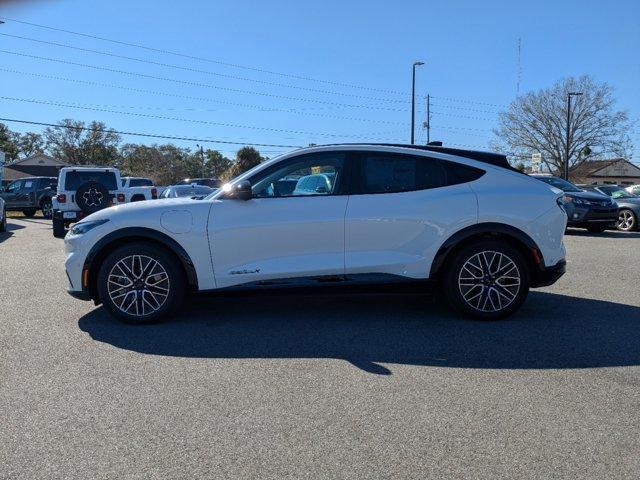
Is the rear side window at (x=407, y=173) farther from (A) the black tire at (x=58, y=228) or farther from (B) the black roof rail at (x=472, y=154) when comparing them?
(A) the black tire at (x=58, y=228)

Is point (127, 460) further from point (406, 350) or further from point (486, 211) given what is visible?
point (486, 211)

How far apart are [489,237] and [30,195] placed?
24446 millimetres

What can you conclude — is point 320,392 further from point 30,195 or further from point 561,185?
point 30,195

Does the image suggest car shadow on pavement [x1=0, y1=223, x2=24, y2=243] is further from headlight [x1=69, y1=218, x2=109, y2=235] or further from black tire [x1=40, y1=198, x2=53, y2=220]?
headlight [x1=69, y1=218, x2=109, y2=235]

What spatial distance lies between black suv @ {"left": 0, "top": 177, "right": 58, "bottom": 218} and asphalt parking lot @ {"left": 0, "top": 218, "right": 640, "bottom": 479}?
2096 cm

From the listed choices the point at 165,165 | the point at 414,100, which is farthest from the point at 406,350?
Result: the point at 165,165

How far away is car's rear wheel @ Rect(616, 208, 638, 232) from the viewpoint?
1672 centimetres

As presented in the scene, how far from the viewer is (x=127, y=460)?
2.96m

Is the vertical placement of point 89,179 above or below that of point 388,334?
above

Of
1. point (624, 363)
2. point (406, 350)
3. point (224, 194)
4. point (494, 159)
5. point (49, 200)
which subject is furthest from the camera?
point (49, 200)

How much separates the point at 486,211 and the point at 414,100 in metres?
26.9

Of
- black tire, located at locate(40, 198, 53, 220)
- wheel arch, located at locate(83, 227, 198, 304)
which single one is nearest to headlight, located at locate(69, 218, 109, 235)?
wheel arch, located at locate(83, 227, 198, 304)

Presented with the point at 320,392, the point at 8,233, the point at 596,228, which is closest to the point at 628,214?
the point at 596,228

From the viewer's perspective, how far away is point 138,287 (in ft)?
18.1
